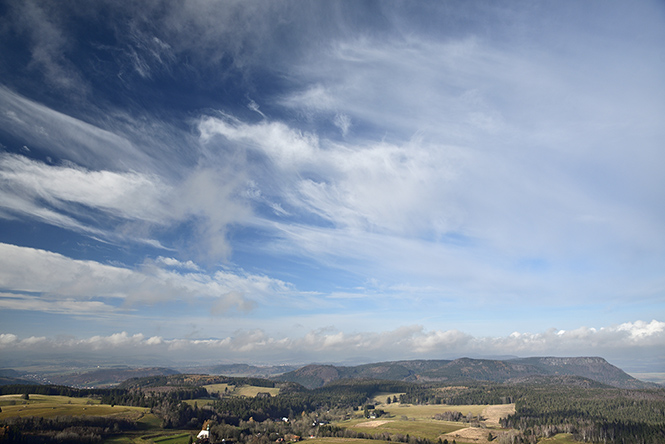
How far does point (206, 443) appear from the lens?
5965 inches

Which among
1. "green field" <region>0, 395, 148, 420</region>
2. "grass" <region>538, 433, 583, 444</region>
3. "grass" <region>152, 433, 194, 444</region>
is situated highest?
"green field" <region>0, 395, 148, 420</region>

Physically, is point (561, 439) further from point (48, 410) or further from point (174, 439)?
point (48, 410)

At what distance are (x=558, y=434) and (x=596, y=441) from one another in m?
20.8

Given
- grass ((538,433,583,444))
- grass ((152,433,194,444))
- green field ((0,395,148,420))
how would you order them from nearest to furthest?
1. grass ((152,433,194,444))
2. green field ((0,395,148,420))
3. grass ((538,433,583,444))

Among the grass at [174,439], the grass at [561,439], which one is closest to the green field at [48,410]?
the grass at [174,439]

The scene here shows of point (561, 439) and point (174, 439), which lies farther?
point (561, 439)

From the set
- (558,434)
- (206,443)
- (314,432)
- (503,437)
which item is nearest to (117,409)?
(206,443)

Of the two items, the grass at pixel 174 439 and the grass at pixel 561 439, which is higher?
the grass at pixel 174 439

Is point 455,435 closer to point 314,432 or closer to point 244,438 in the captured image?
point 314,432

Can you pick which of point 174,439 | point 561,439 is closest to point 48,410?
point 174,439

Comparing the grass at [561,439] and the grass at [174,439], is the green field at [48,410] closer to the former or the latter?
the grass at [174,439]

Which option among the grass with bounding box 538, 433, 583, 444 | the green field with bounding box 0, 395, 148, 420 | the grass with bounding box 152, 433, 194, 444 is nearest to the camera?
the grass with bounding box 152, 433, 194, 444

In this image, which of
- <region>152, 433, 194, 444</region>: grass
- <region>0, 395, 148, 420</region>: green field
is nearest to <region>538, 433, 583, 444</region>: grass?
<region>152, 433, 194, 444</region>: grass

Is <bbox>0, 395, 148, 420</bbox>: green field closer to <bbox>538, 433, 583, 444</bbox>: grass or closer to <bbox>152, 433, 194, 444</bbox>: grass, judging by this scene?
<bbox>152, 433, 194, 444</bbox>: grass
